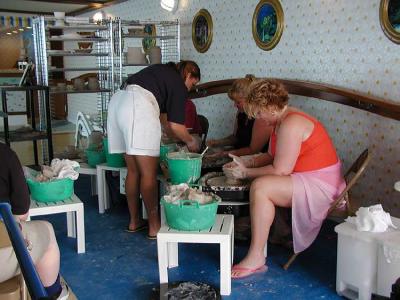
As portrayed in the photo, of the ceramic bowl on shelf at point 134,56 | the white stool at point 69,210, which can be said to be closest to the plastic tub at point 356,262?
the white stool at point 69,210

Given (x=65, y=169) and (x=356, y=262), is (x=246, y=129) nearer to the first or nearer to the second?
(x=65, y=169)

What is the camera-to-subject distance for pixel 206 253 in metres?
3.12

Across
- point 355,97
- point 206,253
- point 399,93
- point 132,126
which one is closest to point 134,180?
point 132,126

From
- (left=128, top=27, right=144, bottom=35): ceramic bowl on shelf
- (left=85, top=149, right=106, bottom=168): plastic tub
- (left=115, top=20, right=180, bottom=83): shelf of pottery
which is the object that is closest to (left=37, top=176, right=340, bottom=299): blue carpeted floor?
(left=85, top=149, right=106, bottom=168): plastic tub

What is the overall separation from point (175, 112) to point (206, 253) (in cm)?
101

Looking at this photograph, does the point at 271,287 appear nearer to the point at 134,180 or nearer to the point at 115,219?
the point at 134,180

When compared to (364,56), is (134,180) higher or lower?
lower

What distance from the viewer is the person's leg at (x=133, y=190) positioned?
3437 mm

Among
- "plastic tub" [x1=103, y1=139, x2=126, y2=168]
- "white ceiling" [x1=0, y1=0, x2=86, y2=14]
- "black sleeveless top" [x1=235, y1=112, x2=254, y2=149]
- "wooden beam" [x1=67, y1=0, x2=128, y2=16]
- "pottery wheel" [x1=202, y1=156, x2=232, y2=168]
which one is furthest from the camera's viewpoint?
"white ceiling" [x1=0, y1=0, x2=86, y2=14]

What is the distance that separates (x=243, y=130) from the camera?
3.79m

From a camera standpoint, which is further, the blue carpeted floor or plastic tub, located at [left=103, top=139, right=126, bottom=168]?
plastic tub, located at [left=103, top=139, right=126, bottom=168]

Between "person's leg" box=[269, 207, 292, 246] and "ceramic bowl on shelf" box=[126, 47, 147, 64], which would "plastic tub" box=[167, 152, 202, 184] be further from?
"ceramic bowl on shelf" box=[126, 47, 147, 64]

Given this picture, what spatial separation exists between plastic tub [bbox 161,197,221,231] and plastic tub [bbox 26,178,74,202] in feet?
3.04

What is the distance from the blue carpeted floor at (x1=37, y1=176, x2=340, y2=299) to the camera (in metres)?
2.60
